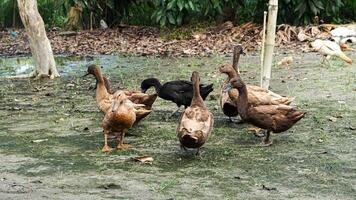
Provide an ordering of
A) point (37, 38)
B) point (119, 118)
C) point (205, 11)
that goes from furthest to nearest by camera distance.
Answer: point (205, 11), point (37, 38), point (119, 118)

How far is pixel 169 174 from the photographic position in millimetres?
6020

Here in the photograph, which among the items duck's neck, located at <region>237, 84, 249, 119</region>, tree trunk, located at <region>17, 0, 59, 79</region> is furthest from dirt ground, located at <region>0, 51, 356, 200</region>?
tree trunk, located at <region>17, 0, 59, 79</region>

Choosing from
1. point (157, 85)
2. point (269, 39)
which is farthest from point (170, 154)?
point (269, 39)

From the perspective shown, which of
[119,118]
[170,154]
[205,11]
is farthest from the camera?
[205,11]

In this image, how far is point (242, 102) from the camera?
731 cm

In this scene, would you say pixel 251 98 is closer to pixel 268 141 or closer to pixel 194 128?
pixel 268 141

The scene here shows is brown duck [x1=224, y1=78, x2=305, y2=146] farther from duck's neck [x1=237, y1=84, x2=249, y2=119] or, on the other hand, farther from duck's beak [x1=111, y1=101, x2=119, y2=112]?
duck's beak [x1=111, y1=101, x2=119, y2=112]

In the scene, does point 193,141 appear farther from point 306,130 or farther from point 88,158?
point 306,130

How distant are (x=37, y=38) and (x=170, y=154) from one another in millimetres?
6778

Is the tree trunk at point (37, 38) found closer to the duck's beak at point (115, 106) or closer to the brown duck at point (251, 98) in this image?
the brown duck at point (251, 98)

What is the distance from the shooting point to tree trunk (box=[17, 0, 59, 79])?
497 inches

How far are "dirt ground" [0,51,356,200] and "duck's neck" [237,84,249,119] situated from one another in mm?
334

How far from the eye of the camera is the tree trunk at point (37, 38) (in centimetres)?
1262

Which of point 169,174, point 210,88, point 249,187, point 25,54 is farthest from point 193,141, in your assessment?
point 25,54
